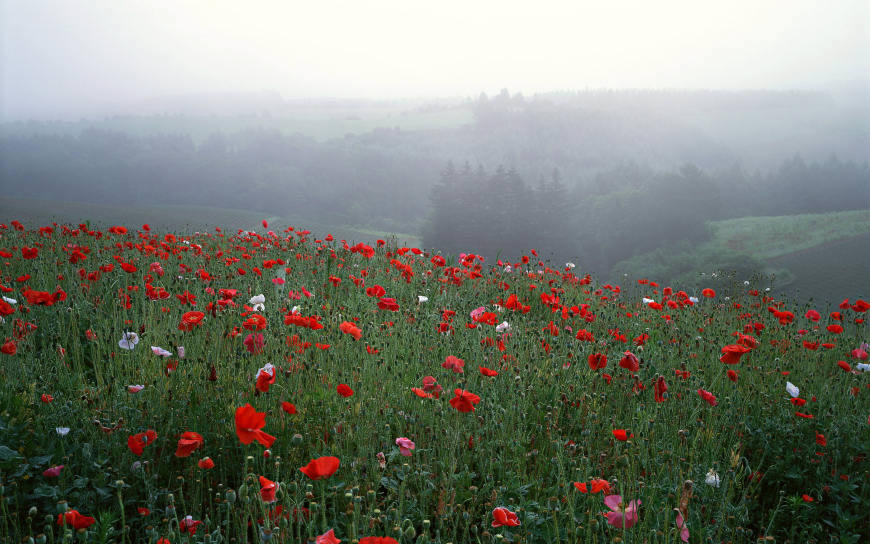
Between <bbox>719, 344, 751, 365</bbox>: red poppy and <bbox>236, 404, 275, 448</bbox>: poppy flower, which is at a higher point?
<bbox>236, 404, 275, 448</bbox>: poppy flower

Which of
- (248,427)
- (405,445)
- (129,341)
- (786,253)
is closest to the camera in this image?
(248,427)

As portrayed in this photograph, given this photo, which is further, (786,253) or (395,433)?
(786,253)

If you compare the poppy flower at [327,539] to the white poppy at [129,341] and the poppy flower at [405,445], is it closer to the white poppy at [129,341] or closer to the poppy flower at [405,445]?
the poppy flower at [405,445]

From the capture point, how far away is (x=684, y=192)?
50.7 metres

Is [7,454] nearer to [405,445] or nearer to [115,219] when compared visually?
[405,445]

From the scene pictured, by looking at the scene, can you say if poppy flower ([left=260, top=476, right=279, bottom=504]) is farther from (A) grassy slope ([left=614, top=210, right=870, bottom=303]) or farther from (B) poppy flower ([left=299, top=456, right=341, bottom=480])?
(A) grassy slope ([left=614, top=210, right=870, bottom=303])

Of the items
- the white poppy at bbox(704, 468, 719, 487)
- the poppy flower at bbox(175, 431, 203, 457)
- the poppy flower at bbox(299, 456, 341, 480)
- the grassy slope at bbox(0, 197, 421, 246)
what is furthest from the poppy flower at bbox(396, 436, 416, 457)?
the grassy slope at bbox(0, 197, 421, 246)

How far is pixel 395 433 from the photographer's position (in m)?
3.03

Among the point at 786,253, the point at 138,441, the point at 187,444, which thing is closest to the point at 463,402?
the point at 187,444

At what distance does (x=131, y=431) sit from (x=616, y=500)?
7.67 ft

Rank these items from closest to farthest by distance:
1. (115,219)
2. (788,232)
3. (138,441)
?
(138,441) → (115,219) → (788,232)

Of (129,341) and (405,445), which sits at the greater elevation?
(129,341)

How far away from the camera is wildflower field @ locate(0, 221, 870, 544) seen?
6.93 ft

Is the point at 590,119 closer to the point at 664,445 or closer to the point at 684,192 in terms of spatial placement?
the point at 684,192
